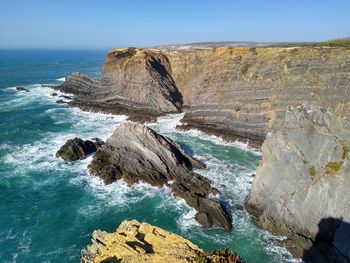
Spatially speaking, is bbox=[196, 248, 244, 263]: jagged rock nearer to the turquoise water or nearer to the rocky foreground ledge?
the rocky foreground ledge

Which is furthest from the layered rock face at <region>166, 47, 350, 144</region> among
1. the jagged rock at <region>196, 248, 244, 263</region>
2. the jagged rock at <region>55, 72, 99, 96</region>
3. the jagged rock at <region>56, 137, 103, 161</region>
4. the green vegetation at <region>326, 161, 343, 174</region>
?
the jagged rock at <region>196, 248, 244, 263</region>

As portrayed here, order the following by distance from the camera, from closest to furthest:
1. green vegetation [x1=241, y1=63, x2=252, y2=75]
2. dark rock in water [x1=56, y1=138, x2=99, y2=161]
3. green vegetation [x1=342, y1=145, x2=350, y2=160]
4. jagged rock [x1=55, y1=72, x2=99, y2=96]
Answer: green vegetation [x1=342, y1=145, x2=350, y2=160] < dark rock in water [x1=56, y1=138, x2=99, y2=161] < green vegetation [x1=241, y1=63, x2=252, y2=75] < jagged rock [x1=55, y1=72, x2=99, y2=96]

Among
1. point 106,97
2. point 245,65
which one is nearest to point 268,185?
point 245,65

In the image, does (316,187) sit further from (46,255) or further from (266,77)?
(266,77)

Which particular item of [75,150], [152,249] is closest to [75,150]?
[75,150]

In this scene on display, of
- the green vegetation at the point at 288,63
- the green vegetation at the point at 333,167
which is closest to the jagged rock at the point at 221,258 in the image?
the green vegetation at the point at 333,167

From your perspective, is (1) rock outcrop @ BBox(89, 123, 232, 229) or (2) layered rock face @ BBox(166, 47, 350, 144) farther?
(2) layered rock face @ BBox(166, 47, 350, 144)

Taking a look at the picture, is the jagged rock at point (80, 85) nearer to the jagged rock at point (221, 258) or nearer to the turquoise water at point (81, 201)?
the turquoise water at point (81, 201)
